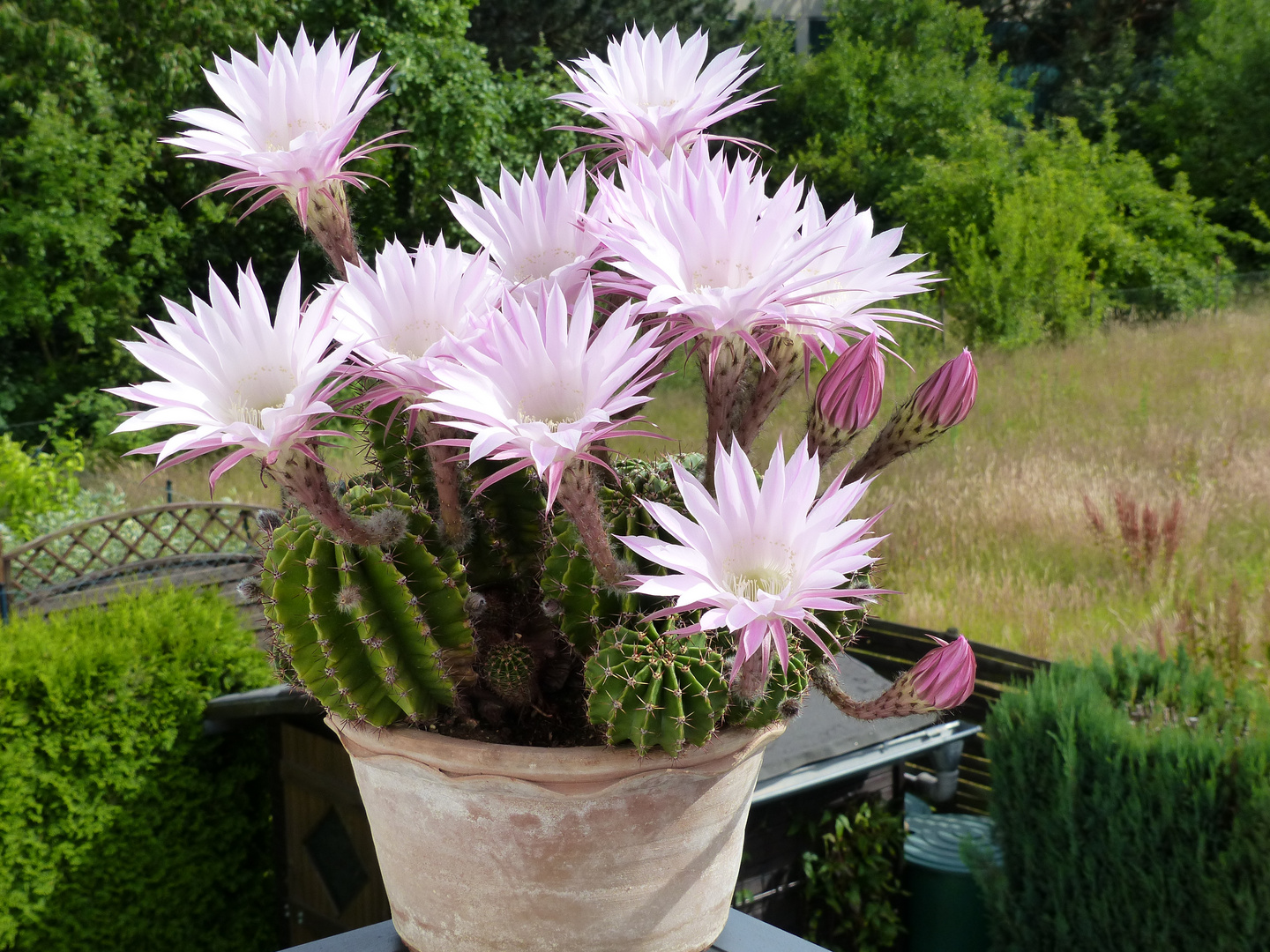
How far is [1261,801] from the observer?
2018 millimetres

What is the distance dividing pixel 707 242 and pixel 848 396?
146 mm

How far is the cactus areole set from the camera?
1.82ft

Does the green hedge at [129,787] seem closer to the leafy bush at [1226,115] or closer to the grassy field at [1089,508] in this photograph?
the grassy field at [1089,508]

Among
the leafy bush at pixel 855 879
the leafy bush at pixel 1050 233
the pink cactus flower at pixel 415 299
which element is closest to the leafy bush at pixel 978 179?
the leafy bush at pixel 1050 233

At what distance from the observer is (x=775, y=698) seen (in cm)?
69

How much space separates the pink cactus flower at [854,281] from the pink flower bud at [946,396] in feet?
0.18

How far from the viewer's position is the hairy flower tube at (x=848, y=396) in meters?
0.66

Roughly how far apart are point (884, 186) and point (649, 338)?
45.5ft

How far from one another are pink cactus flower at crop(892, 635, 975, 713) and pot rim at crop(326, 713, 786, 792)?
0.32 ft

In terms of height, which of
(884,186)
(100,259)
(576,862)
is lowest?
(576,862)

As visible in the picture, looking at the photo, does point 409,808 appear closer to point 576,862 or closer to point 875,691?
point 576,862

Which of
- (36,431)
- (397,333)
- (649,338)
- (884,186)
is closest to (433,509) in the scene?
(397,333)

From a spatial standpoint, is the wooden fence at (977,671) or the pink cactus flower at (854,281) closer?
the pink cactus flower at (854,281)

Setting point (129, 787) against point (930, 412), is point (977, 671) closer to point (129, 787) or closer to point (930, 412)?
point (129, 787)
